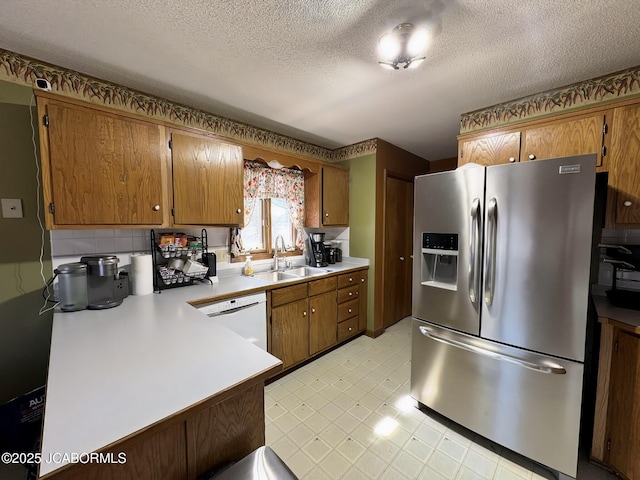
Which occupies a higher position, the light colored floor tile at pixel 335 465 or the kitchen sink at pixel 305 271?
the kitchen sink at pixel 305 271

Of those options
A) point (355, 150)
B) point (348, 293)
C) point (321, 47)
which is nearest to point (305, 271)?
point (348, 293)

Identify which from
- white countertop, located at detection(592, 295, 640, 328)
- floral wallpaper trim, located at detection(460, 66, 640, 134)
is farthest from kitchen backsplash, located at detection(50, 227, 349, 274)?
white countertop, located at detection(592, 295, 640, 328)

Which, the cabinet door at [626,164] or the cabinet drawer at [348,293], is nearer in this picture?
the cabinet door at [626,164]

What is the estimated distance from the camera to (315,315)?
8.56 feet

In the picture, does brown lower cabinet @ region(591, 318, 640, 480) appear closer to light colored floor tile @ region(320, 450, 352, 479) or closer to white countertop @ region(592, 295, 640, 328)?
white countertop @ region(592, 295, 640, 328)

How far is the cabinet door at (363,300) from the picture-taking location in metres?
3.14

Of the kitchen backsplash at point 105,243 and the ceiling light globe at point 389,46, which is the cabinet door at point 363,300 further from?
the ceiling light globe at point 389,46

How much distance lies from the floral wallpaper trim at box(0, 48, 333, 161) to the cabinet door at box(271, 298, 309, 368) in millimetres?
1718

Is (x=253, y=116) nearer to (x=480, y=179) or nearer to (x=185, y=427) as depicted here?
(x=480, y=179)

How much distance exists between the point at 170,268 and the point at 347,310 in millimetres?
1832

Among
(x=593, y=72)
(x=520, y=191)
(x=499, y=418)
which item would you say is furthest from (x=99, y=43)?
(x=499, y=418)

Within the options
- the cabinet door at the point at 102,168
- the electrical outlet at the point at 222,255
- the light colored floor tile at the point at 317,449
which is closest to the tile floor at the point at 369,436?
the light colored floor tile at the point at 317,449

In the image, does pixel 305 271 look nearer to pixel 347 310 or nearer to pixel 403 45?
pixel 347 310

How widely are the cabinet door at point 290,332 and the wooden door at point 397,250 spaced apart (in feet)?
4.02
